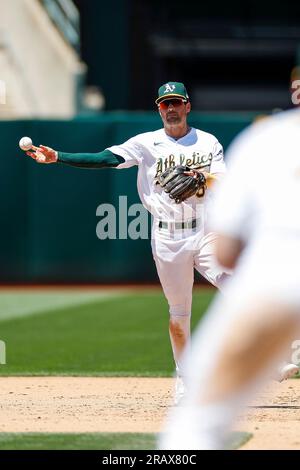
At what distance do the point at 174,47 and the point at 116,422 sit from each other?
23780 millimetres

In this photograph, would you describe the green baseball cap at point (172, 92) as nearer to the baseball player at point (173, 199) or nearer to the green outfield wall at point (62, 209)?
the baseball player at point (173, 199)

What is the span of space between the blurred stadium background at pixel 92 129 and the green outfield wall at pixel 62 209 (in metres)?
0.01

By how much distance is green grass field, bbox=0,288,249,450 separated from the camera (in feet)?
20.2

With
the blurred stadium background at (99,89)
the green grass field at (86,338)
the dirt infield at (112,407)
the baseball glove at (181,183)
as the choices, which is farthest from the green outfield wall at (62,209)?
the baseball glove at (181,183)

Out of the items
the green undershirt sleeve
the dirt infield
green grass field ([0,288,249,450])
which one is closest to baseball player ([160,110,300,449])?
green grass field ([0,288,249,450])

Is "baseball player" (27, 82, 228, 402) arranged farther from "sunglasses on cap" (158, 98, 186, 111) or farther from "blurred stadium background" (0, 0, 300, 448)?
"blurred stadium background" (0, 0, 300, 448)

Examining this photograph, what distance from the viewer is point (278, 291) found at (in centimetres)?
364

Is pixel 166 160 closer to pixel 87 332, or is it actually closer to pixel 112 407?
pixel 112 407

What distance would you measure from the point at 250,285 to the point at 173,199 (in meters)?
3.80

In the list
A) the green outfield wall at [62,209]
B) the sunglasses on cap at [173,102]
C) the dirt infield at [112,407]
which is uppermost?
the sunglasses on cap at [173,102]

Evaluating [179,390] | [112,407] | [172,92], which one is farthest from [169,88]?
[112,407]

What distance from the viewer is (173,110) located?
765 centimetres

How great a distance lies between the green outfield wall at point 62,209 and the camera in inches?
677
